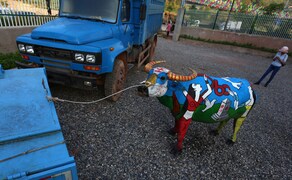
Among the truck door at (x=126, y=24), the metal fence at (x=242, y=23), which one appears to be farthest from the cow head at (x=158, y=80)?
the metal fence at (x=242, y=23)

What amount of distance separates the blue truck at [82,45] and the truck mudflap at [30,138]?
126cm

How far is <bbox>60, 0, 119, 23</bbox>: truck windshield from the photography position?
3.73 metres

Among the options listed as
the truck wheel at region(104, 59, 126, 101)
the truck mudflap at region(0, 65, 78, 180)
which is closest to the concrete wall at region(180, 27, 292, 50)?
the truck wheel at region(104, 59, 126, 101)

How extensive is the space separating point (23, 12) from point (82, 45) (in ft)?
14.6

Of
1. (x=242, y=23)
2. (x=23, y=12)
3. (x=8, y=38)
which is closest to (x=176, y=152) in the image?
(x=8, y=38)

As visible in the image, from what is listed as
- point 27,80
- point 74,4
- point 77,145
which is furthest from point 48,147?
point 74,4

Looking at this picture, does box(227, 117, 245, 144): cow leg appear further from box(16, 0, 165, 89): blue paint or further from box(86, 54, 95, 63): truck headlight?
box(86, 54, 95, 63): truck headlight

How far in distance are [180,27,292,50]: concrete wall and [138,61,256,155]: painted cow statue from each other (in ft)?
40.5

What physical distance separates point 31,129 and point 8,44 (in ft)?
18.6

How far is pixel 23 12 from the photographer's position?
5711mm

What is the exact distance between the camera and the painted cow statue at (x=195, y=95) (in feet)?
7.53

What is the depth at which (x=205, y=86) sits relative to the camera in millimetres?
2449

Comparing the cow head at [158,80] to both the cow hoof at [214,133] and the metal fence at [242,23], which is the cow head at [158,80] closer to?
the cow hoof at [214,133]

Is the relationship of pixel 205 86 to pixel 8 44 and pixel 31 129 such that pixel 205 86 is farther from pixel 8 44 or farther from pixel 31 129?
pixel 8 44
